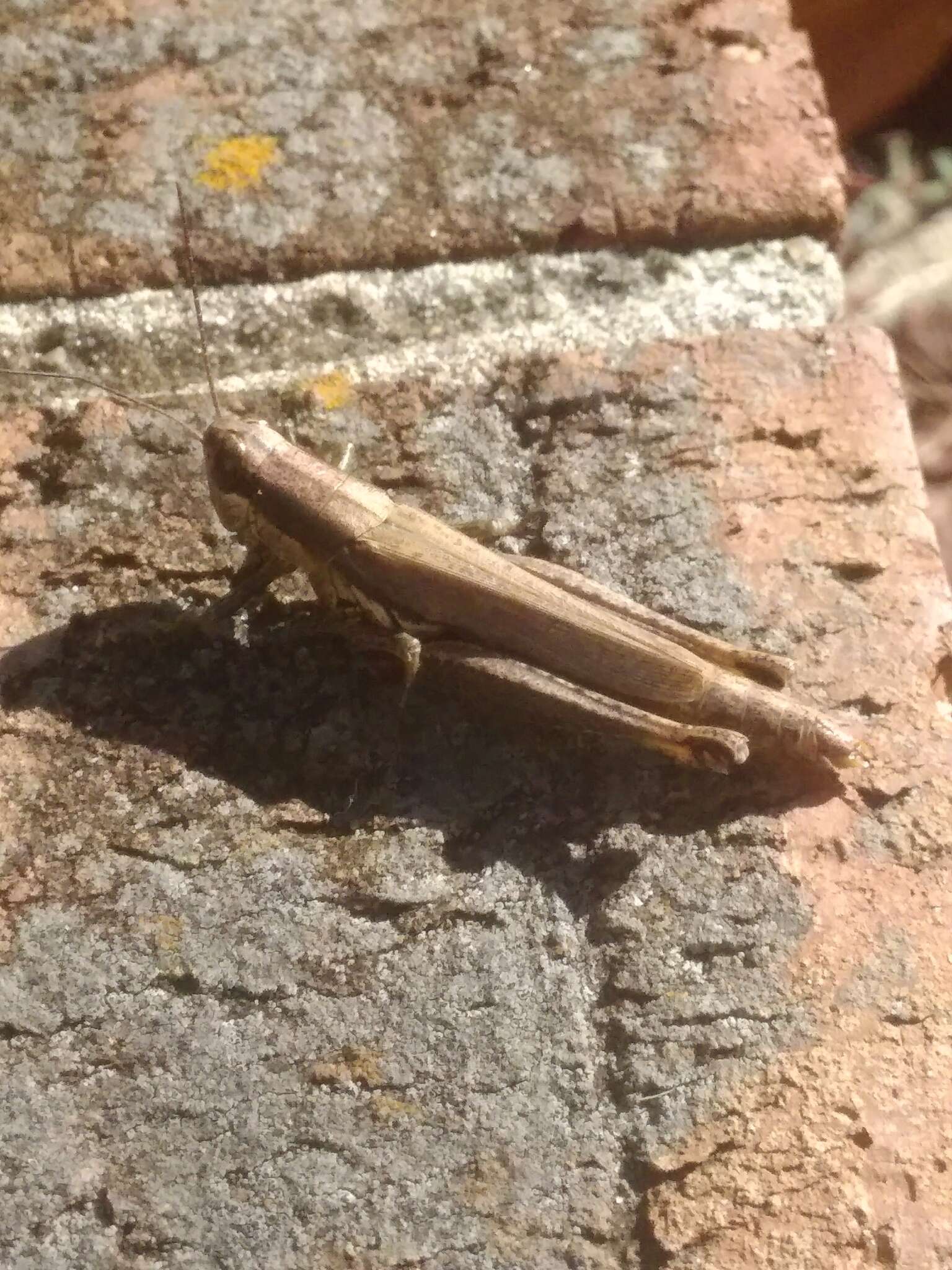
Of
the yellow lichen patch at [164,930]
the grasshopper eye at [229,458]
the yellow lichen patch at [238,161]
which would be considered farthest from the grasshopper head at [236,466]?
the yellow lichen patch at [164,930]

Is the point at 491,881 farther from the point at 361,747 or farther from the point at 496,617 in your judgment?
the point at 496,617

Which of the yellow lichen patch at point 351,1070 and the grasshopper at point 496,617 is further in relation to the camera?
the grasshopper at point 496,617

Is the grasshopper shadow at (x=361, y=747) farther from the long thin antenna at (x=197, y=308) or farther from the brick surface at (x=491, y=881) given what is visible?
the long thin antenna at (x=197, y=308)

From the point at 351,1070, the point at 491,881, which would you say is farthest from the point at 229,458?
the point at 351,1070

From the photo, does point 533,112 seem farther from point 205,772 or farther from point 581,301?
point 205,772

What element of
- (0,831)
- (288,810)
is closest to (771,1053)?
(288,810)
